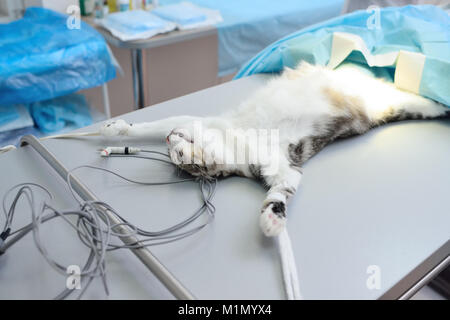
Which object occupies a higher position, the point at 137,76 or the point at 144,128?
the point at 144,128

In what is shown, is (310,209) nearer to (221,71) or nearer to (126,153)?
(126,153)

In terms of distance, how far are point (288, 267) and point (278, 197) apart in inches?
7.1

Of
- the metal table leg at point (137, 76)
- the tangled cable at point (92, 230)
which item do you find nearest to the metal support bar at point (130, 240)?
the tangled cable at point (92, 230)

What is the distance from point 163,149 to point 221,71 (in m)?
1.48

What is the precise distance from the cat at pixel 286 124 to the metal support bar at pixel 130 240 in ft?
0.55

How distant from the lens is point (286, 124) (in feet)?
3.63

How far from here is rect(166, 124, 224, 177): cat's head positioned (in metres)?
0.92

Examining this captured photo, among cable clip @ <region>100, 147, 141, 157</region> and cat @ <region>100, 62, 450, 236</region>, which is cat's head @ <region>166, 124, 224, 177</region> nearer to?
cat @ <region>100, 62, 450, 236</region>

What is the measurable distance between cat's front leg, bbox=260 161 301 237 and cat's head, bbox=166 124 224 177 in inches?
5.0

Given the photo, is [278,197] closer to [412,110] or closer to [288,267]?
[288,267]

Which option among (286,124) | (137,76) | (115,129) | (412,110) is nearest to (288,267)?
(286,124)
